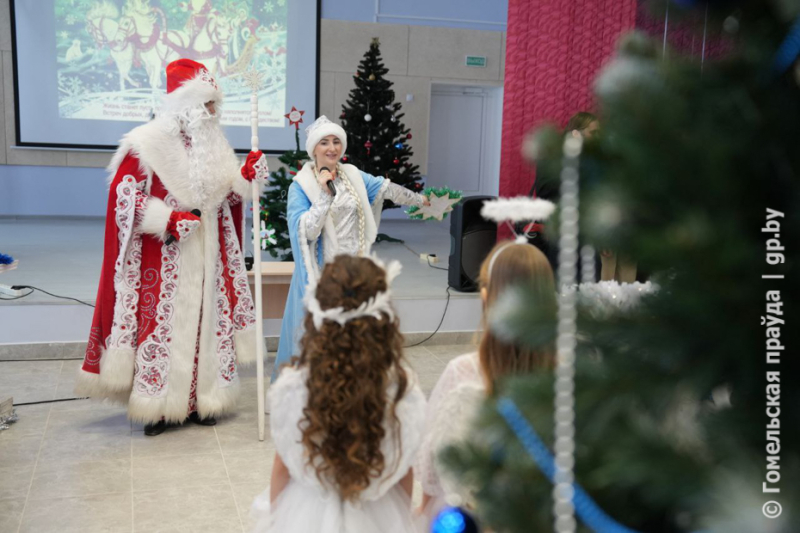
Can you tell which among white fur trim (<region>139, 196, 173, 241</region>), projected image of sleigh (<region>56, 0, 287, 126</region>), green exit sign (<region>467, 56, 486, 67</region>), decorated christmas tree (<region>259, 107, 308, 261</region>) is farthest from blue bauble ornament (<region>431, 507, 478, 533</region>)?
→ green exit sign (<region>467, 56, 486, 67</region>)

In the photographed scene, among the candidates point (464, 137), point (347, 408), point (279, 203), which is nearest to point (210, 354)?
point (347, 408)

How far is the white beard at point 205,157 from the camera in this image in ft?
11.3

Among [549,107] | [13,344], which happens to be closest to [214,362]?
[13,344]

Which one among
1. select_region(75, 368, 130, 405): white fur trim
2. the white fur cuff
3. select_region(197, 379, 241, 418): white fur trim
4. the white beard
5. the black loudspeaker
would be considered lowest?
select_region(197, 379, 241, 418): white fur trim

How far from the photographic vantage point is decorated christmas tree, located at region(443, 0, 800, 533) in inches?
18.7

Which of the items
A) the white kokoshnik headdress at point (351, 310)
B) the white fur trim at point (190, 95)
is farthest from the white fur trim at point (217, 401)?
the white kokoshnik headdress at point (351, 310)

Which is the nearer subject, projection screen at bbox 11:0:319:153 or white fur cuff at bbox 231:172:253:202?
white fur cuff at bbox 231:172:253:202

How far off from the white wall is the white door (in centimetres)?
47

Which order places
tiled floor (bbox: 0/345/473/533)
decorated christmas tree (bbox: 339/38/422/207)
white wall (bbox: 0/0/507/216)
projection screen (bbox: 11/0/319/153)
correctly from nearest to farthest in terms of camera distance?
tiled floor (bbox: 0/345/473/533)
decorated christmas tree (bbox: 339/38/422/207)
projection screen (bbox: 11/0/319/153)
white wall (bbox: 0/0/507/216)

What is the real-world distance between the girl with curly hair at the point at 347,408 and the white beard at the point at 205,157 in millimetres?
1962

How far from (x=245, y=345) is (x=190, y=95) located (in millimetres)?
1239

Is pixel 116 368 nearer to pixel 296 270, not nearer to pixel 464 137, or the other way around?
pixel 296 270

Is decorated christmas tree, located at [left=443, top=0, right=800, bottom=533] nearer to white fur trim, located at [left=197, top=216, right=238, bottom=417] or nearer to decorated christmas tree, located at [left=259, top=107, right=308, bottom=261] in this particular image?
white fur trim, located at [left=197, top=216, right=238, bottom=417]

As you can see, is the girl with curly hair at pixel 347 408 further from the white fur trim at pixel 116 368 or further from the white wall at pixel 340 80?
the white wall at pixel 340 80
